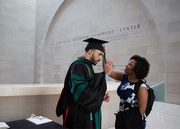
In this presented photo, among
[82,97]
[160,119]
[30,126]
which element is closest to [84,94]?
[82,97]

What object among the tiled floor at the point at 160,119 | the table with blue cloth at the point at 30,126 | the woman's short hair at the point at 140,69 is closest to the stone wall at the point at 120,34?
the tiled floor at the point at 160,119

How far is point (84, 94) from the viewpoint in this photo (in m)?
1.94

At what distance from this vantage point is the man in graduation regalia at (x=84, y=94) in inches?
76.6

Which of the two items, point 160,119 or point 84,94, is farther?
point 160,119

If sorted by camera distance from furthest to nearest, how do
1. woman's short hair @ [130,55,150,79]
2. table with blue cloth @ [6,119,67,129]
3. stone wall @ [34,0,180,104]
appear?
1. stone wall @ [34,0,180,104]
2. woman's short hair @ [130,55,150,79]
3. table with blue cloth @ [6,119,67,129]

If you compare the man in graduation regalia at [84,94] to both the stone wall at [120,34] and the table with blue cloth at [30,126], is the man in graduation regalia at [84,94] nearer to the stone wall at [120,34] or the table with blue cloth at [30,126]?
the table with blue cloth at [30,126]

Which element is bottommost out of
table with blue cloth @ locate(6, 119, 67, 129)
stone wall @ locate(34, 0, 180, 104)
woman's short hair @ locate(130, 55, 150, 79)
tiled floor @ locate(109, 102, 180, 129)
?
tiled floor @ locate(109, 102, 180, 129)

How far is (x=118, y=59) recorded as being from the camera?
7598 millimetres

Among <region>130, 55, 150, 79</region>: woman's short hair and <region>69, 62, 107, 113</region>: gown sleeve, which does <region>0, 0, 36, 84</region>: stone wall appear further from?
<region>130, 55, 150, 79</region>: woman's short hair

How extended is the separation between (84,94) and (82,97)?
0.04 m

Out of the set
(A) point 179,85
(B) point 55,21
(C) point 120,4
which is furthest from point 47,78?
(A) point 179,85

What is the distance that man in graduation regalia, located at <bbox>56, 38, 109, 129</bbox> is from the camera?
1.95m

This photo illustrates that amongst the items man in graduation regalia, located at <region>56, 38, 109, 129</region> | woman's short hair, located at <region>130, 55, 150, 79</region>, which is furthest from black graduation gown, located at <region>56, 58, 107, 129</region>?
woman's short hair, located at <region>130, 55, 150, 79</region>

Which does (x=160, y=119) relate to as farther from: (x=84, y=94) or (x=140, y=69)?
(x=84, y=94)
